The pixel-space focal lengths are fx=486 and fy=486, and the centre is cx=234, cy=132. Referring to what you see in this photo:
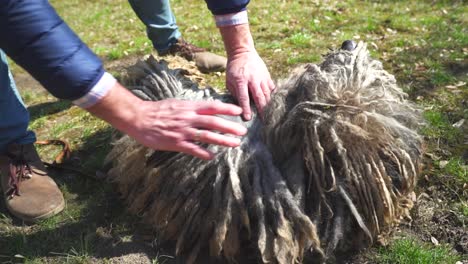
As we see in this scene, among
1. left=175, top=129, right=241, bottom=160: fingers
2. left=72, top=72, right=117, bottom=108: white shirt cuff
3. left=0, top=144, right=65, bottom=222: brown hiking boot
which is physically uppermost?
left=72, top=72, right=117, bottom=108: white shirt cuff

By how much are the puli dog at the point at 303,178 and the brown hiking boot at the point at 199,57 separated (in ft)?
5.48

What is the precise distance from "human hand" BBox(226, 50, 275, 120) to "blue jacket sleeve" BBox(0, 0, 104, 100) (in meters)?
0.79

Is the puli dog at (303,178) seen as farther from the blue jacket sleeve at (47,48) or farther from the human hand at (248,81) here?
the blue jacket sleeve at (47,48)

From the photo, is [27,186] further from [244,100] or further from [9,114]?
[244,100]

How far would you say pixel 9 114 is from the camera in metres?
2.84

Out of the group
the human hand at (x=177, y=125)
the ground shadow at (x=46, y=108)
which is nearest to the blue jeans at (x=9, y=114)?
the ground shadow at (x=46, y=108)

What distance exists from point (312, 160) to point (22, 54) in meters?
1.25

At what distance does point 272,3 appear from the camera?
5945 millimetres

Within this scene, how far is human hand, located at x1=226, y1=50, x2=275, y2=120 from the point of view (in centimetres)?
239

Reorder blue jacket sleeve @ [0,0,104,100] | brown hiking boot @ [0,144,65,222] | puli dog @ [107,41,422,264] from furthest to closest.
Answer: brown hiking boot @ [0,144,65,222] → puli dog @ [107,41,422,264] → blue jacket sleeve @ [0,0,104,100]

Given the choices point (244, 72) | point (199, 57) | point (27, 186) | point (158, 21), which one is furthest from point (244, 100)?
point (158, 21)

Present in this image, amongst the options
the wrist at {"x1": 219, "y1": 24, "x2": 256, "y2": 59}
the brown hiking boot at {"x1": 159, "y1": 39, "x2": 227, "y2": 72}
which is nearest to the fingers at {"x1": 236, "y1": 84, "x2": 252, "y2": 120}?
the wrist at {"x1": 219, "y1": 24, "x2": 256, "y2": 59}

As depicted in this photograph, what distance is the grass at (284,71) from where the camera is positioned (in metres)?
2.57

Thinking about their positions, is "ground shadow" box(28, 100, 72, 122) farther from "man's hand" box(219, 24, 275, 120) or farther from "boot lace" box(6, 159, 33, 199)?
"man's hand" box(219, 24, 275, 120)
